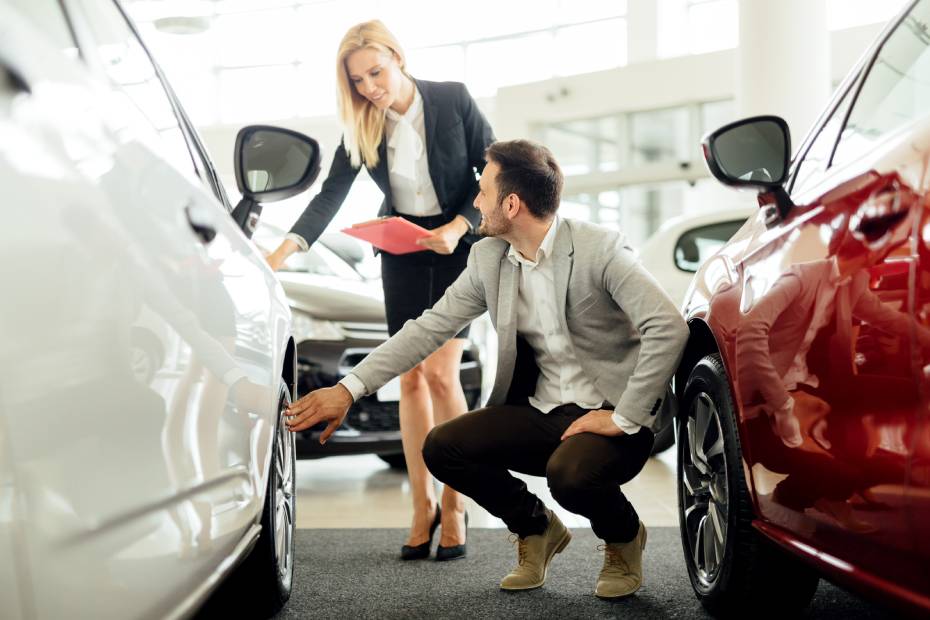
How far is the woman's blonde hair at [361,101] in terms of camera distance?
129 inches

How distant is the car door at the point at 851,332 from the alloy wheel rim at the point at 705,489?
0.34 metres

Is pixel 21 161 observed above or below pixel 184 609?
above

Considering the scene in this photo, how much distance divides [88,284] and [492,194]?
1.86 m

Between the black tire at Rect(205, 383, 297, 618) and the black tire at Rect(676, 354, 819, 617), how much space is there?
97cm

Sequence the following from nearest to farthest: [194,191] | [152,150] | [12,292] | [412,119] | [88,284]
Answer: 1. [12,292]
2. [88,284]
3. [152,150]
4. [194,191]
5. [412,119]

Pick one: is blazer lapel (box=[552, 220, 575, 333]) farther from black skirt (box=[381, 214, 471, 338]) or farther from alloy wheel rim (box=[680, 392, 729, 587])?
black skirt (box=[381, 214, 471, 338])

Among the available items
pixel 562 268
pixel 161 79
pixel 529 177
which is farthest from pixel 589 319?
pixel 161 79

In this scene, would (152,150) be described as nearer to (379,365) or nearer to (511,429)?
(379,365)

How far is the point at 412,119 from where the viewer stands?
3500 millimetres

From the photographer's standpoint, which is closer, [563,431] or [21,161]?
[21,161]

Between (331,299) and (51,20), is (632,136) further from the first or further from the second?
(51,20)

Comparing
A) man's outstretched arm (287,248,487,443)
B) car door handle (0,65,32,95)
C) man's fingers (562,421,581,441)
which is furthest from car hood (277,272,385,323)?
car door handle (0,65,32,95)

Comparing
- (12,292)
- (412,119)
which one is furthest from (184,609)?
(412,119)

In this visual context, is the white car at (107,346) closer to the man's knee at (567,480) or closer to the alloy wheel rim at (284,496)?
the alloy wheel rim at (284,496)
